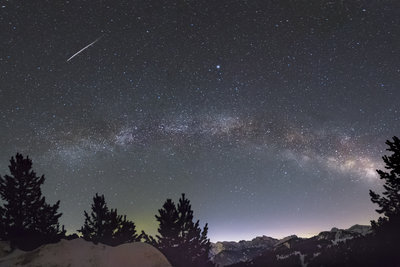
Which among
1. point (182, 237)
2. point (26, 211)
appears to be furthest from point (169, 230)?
point (26, 211)

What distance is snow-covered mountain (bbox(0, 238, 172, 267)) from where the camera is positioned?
15.7 m

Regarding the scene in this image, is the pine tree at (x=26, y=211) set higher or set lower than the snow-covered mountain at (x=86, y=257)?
higher

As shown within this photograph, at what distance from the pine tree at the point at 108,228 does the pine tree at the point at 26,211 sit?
6.31 meters

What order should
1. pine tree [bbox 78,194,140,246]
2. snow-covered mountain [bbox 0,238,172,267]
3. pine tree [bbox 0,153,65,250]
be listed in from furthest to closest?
1. pine tree [bbox 78,194,140,246]
2. pine tree [bbox 0,153,65,250]
3. snow-covered mountain [bbox 0,238,172,267]

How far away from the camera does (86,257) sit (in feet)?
52.6

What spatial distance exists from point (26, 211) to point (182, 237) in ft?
44.9

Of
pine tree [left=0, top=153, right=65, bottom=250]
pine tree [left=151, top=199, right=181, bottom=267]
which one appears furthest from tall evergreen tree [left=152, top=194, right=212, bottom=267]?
pine tree [left=0, top=153, right=65, bottom=250]

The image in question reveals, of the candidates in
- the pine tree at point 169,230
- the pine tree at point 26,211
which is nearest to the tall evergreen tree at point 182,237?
the pine tree at point 169,230

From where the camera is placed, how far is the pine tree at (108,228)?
32.1 m

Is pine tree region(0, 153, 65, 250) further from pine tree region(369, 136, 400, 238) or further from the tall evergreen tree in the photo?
pine tree region(369, 136, 400, 238)

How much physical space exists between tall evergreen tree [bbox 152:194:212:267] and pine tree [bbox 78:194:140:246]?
588cm

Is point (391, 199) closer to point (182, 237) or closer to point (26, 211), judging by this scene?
point (182, 237)

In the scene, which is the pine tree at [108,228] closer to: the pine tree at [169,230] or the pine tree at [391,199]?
the pine tree at [169,230]

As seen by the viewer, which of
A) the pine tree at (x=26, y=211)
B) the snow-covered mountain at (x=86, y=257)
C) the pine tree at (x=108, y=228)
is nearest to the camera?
the snow-covered mountain at (x=86, y=257)
